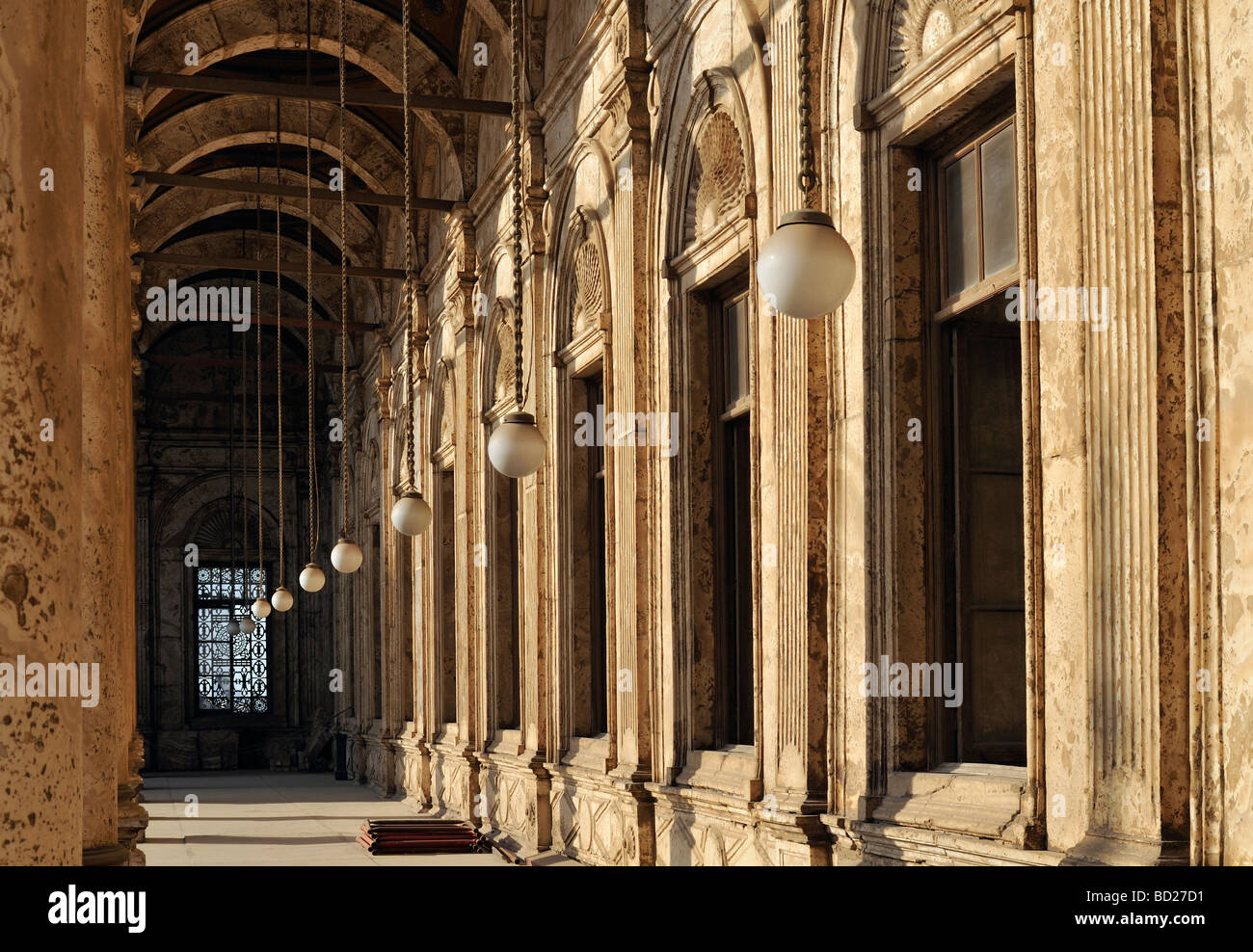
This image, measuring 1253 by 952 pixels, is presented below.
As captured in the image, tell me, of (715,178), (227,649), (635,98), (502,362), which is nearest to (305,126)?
(502,362)

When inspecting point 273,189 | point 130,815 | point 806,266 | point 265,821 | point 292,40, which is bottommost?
point 265,821

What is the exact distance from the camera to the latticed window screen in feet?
103

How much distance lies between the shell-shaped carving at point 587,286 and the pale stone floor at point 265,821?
4.39 meters

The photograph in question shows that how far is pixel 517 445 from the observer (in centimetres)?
789

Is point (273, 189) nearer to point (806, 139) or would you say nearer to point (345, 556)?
point (345, 556)

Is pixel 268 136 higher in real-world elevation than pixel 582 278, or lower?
higher

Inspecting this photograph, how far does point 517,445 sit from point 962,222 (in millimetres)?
2407

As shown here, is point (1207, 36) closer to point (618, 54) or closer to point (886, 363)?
point (886, 363)

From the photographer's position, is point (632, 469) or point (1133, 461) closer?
point (1133, 461)

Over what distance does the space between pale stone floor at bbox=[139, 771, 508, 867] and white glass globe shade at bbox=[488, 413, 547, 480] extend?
234 cm

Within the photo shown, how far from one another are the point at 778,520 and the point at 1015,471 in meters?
1.56

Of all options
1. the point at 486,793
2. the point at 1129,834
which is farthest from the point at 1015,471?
the point at 486,793

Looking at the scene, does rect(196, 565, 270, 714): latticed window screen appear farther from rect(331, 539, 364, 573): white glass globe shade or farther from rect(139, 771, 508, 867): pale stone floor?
rect(331, 539, 364, 573): white glass globe shade
